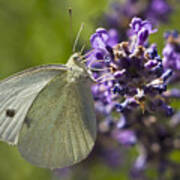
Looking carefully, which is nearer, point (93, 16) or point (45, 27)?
point (93, 16)

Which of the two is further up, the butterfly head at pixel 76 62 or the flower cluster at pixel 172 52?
the butterfly head at pixel 76 62

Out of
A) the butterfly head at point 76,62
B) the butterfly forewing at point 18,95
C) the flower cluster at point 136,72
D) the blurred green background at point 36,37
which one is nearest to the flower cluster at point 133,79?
the flower cluster at point 136,72

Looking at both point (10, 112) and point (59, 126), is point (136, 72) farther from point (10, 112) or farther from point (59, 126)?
point (10, 112)

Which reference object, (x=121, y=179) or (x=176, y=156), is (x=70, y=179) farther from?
(x=176, y=156)

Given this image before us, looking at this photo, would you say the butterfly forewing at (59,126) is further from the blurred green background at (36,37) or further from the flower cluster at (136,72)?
the blurred green background at (36,37)

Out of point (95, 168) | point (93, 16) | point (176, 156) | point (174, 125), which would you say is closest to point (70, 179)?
point (95, 168)

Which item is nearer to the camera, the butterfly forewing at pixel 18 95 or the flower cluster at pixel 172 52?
the butterfly forewing at pixel 18 95

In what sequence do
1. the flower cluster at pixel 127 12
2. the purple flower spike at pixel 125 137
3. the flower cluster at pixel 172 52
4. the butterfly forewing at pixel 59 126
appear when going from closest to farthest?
the butterfly forewing at pixel 59 126 < the flower cluster at pixel 172 52 < the purple flower spike at pixel 125 137 < the flower cluster at pixel 127 12
